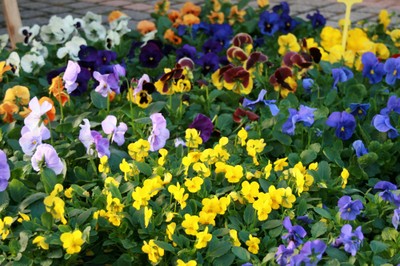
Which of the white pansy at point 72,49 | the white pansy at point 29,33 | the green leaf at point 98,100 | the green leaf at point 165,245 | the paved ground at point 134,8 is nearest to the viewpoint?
the green leaf at point 165,245

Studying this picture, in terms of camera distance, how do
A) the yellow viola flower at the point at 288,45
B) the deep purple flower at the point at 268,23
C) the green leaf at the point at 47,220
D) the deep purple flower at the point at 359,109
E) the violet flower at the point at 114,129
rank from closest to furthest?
the green leaf at the point at 47,220, the violet flower at the point at 114,129, the deep purple flower at the point at 359,109, the yellow viola flower at the point at 288,45, the deep purple flower at the point at 268,23

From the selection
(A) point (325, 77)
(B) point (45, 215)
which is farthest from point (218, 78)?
(B) point (45, 215)

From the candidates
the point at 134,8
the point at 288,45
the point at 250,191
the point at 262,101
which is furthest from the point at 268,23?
the point at 134,8

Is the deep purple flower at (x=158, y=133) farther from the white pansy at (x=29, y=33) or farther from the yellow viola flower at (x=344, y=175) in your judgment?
the white pansy at (x=29, y=33)

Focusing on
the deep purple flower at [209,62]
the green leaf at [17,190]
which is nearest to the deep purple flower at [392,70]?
the deep purple flower at [209,62]

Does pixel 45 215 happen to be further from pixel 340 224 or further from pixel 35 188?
pixel 340 224

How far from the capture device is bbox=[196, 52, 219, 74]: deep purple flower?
323cm

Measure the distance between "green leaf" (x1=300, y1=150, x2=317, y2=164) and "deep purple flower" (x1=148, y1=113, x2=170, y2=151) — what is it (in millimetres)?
456

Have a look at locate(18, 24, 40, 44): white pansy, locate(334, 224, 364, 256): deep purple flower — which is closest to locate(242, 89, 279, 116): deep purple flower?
locate(334, 224, 364, 256): deep purple flower

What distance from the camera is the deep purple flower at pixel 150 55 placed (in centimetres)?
322

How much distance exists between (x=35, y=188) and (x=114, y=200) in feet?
1.22

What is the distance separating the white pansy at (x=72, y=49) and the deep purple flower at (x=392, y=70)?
1.42m

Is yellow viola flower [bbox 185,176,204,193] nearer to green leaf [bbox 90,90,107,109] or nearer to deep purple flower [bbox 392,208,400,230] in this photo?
deep purple flower [bbox 392,208,400,230]

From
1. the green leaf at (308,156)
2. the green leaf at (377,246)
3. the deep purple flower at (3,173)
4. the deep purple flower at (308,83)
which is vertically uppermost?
the deep purple flower at (3,173)
